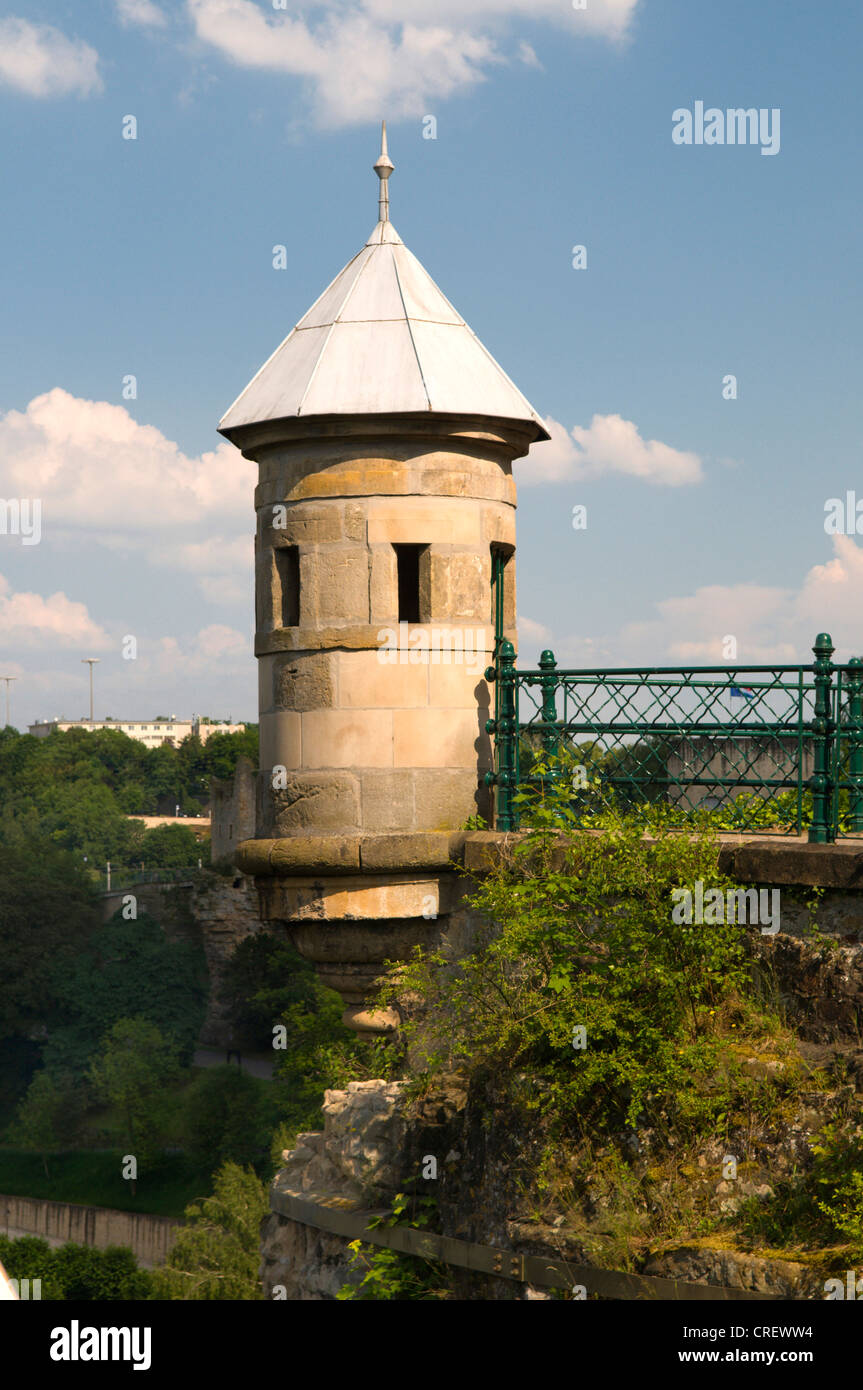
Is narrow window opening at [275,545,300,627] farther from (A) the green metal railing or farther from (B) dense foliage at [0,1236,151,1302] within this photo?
(B) dense foliage at [0,1236,151,1302]

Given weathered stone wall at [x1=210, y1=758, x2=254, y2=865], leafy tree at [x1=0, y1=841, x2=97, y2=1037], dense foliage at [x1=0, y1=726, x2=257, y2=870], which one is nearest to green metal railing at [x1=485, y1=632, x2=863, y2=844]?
weathered stone wall at [x1=210, y1=758, x2=254, y2=865]

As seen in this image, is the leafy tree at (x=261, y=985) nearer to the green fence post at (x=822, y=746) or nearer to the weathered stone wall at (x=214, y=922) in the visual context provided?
the weathered stone wall at (x=214, y=922)

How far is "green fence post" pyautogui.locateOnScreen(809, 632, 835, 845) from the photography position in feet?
25.5

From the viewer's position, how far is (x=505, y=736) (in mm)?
9695

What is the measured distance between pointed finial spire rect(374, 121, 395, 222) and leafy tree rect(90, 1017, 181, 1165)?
4771 cm

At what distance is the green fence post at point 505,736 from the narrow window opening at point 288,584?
136cm

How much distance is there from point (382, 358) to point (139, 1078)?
51.3 meters

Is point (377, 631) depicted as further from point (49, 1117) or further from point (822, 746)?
point (49, 1117)

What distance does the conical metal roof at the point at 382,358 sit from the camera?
31.1 ft

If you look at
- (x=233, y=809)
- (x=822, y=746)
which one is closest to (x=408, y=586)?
(x=822, y=746)

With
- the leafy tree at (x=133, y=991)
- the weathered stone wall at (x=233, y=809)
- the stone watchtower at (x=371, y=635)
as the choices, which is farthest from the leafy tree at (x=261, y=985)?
the stone watchtower at (x=371, y=635)

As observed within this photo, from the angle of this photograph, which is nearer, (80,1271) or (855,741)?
(855,741)

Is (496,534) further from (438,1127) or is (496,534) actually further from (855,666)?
(438,1127)
